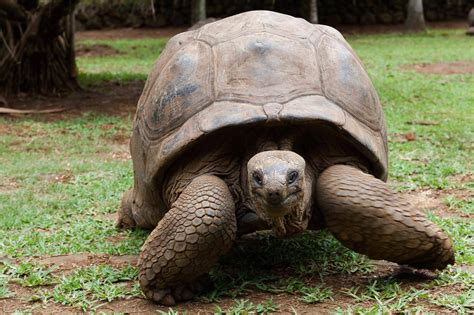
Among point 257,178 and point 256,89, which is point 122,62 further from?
point 257,178

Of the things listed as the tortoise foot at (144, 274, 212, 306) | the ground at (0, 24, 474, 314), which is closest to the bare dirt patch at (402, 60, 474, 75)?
the ground at (0, 24, 474, 314)

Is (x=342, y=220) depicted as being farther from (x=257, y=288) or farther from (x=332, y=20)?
(x=332, y=20)

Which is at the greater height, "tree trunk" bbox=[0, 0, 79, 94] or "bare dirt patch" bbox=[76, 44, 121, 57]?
"tree trunk" bbox=[0, 0, 79, 94]

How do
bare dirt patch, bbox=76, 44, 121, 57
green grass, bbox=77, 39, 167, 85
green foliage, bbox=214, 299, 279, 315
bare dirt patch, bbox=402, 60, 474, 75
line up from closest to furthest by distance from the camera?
1. green foliage, bbox=214, 299, 279, 315
2. bare dirt patch, bbox=402, 60, 474, 75
3. green grass, bbox=77, 39, 167, 85
4. bare dirt patch, bbox=76, 44, 121, 57

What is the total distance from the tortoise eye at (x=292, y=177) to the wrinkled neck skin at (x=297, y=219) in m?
0.09

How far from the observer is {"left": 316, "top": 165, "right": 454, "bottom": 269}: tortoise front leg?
8.27 ft

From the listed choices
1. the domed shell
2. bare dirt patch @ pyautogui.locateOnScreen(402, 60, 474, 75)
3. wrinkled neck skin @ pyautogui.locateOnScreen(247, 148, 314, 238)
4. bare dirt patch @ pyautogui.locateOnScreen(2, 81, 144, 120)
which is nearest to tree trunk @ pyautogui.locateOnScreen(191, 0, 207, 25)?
bare dirt patch @ pyautogui.locateOnScreen(402, 60, 474, 75)

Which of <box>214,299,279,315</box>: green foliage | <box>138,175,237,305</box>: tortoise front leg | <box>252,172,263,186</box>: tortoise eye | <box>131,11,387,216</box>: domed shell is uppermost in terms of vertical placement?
<box>131,11,387,216</box>: domed shell

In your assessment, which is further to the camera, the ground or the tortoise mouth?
the ground

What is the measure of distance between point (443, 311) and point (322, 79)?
3.29 feet

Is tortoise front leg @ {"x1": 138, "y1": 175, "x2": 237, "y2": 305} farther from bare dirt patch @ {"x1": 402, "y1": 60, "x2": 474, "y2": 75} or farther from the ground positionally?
bare dirt patch @ {"x1": 402, "y1": 60, "x2": 474, "y2": 75}

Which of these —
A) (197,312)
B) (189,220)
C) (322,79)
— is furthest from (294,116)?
(197,312)

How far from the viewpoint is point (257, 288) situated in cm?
270

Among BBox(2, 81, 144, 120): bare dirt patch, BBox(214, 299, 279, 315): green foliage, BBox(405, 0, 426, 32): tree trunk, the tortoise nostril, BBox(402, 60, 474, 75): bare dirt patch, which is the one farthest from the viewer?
BBox(405, 0, 426, 32): tree trunk
